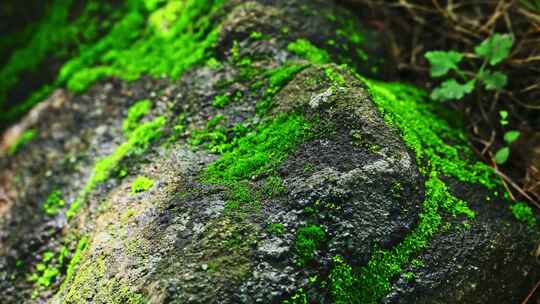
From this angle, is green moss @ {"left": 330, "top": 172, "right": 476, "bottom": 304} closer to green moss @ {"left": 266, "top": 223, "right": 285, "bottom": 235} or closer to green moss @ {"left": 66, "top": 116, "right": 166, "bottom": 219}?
green moss @ {"left": 266, "top": 223, "right": 285, "bottom": 235}

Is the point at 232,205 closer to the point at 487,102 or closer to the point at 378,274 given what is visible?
the point at 378,274

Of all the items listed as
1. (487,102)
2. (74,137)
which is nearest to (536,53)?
(487,102)

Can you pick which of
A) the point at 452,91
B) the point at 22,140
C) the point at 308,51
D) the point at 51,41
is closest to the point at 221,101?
the point at 308,51

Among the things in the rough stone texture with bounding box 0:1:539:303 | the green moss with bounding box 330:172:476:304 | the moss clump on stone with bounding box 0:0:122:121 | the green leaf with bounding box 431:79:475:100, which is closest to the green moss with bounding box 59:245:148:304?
the rough stone texture with bounding box 0:1:539:303

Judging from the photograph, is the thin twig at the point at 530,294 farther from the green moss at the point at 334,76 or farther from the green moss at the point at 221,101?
the green moss at the point at 221,101

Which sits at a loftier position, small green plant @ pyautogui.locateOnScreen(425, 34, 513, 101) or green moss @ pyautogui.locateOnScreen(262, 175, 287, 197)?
green moss @ pyautogui.locateOnScreen(262, 175, 287, 197)

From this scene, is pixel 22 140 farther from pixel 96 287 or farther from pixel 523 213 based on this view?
pixel 523 213
